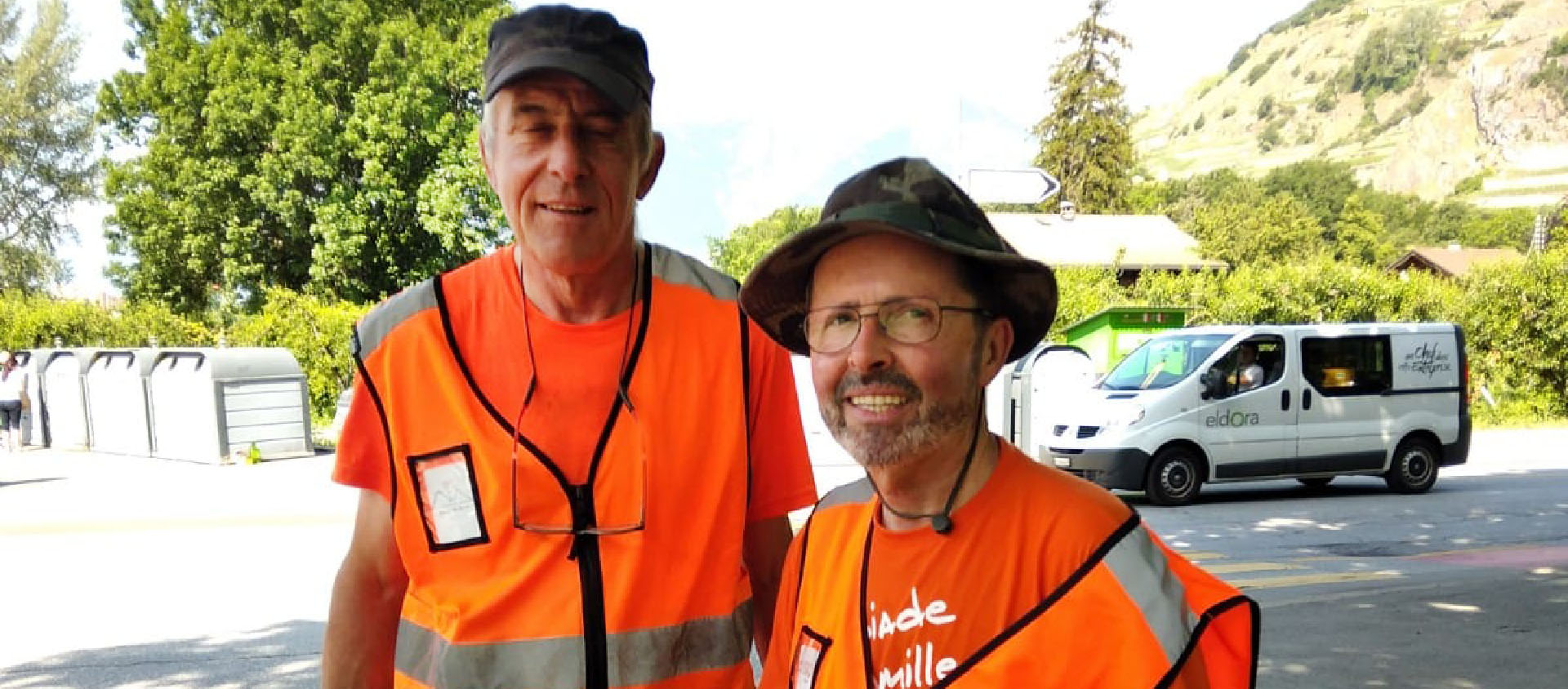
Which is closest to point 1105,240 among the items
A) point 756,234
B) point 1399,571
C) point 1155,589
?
point 1399,571

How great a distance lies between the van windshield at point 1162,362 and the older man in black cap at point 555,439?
419 inches

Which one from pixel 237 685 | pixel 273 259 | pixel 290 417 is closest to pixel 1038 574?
pixel 237 685

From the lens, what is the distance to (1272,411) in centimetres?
1205

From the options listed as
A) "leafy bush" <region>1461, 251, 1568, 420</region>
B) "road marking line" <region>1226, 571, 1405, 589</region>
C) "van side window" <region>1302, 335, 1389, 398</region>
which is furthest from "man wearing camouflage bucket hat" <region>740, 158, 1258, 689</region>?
"leafy bush" <region>1461, 251, 1568, 420</region>

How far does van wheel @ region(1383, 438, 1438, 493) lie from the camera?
12.7m

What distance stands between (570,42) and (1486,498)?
43.6 ft

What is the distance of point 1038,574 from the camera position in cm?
159

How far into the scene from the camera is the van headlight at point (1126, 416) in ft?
37.6

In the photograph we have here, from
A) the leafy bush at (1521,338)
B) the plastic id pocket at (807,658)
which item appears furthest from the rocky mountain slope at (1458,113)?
the plastic id pocket at (807,658)

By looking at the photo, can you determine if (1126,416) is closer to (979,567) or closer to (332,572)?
(332,572)

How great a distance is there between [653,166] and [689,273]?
0.73 ft

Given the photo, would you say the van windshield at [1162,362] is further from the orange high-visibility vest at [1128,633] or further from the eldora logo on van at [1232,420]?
the orange high-visibility vest at [1128,633]

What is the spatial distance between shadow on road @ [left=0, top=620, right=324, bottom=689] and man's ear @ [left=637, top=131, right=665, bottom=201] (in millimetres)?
4525

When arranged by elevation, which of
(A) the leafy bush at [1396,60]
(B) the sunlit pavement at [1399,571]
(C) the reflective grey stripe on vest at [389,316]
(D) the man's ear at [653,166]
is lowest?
(B) the sunlit pavement at [1399,571]
